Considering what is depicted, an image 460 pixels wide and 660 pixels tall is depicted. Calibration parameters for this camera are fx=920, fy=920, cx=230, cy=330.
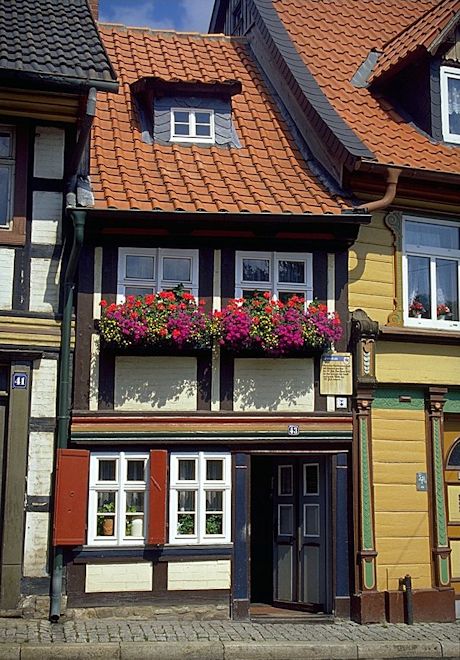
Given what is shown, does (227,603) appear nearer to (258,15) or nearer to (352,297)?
(352,297)

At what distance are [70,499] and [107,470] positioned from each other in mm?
676

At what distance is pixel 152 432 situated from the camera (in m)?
11.3

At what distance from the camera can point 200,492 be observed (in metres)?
11.4

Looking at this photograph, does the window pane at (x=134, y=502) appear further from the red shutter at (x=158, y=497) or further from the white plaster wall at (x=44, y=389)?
the white plaster wall at (x=44, y=389)

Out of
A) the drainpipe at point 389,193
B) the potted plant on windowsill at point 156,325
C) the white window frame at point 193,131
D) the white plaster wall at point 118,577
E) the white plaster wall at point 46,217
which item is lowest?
the white plaster wall at point 118,577

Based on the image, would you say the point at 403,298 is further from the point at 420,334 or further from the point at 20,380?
the point at 20,380

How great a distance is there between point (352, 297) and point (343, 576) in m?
3.61

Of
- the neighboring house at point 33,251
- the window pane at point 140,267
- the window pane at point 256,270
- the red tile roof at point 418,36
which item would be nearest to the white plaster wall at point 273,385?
the window pane at point 256,270

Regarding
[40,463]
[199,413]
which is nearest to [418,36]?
[199,413]

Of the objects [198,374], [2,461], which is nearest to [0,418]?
[2,461]

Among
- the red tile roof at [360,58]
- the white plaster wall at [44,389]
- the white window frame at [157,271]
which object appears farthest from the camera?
the red tile roof at [360,58]

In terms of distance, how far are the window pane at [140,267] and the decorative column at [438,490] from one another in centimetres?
405

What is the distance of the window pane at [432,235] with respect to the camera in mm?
12781

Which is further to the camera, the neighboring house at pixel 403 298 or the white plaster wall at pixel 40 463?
the neighboring house at pixel 403 298
